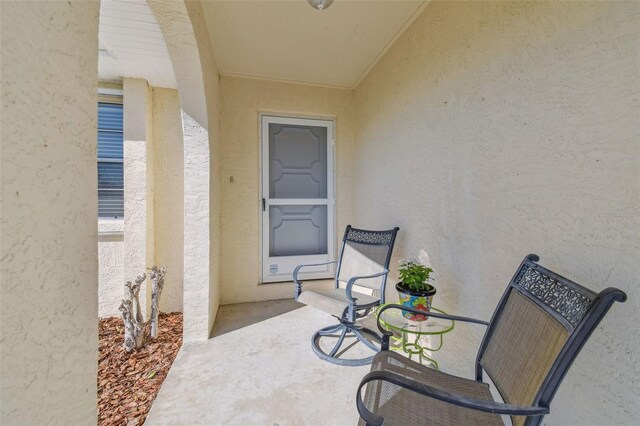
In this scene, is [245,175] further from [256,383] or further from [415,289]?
[415,289]

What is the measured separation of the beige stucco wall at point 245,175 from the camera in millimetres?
3465

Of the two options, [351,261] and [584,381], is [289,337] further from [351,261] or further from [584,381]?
[584,381]

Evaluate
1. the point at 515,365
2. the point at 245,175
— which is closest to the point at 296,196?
the point at 245,175

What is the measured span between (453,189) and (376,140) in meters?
1.38

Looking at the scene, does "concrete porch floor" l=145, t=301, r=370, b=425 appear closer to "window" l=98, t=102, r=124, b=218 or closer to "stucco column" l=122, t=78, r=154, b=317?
"stucco column" l=122, t=78, r=154, b=317

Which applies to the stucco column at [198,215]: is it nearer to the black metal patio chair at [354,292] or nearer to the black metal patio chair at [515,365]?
the black metal patio chair at [354,292]

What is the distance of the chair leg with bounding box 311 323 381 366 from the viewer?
7.23 feet

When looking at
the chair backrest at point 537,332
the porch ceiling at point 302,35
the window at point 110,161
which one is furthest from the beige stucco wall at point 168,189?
the chair backrest at point 537,332

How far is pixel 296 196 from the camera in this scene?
3.73 metres

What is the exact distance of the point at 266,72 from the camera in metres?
3.40

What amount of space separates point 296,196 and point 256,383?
225 centimetres

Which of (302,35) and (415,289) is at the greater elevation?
(302,35)

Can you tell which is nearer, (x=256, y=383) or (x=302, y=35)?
(x=256, y=383)

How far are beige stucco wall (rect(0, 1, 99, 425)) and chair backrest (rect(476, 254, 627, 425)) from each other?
4.20 feet
